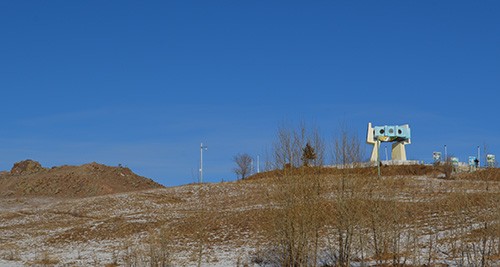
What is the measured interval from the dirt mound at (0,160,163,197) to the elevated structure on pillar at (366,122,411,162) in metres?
21.9

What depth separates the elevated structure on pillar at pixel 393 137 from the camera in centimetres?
5700

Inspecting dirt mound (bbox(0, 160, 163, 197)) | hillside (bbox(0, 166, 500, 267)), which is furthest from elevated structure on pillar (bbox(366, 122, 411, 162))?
dirt mound (bbox(0, 160, 163, 197))

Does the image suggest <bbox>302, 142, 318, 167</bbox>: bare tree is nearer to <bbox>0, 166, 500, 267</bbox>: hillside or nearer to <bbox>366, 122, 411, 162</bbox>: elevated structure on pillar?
<bbox>0, 166, 500, 267</bbox>: hillside

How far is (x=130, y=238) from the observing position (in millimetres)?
25750

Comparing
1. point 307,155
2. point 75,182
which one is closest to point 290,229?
point 307,155

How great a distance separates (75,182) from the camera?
2201 inches

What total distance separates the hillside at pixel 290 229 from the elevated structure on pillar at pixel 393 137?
66.4 feet

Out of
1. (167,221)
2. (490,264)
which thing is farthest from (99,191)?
(490,264)

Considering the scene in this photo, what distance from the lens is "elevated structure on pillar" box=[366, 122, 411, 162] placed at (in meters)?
57.0

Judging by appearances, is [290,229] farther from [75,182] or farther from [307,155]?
[75,182]

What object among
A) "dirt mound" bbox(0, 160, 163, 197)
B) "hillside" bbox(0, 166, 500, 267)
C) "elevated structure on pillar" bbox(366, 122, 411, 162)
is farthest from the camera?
"elevated structure on pillar" bbox(366, 122, 411, 162)

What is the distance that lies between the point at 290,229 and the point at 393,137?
4423 centimetres

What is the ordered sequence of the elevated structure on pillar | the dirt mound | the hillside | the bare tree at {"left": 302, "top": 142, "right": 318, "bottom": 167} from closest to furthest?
the hillside
the bare tree at {"left": 302, "top": 142, "right": 318, "bottom": 167}
the dirt mound
the elevated structure on pillar

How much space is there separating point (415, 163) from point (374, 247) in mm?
41715
